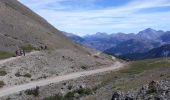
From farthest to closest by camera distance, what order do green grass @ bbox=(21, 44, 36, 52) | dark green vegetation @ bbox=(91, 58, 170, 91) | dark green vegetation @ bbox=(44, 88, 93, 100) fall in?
green grass @ bbox=(21, 44, 36, 52)
dark green vegetation @ bbox=(44, 88, 93, 100)
dark green vegetation @ bbox=(91, 58, 170, 91)

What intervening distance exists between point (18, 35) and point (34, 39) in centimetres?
658

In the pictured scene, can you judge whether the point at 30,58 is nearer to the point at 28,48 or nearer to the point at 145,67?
the point at 145,67

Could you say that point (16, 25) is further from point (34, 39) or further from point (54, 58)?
point (54, 58)

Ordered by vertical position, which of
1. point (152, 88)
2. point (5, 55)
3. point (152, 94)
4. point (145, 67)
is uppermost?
point (5, 55)

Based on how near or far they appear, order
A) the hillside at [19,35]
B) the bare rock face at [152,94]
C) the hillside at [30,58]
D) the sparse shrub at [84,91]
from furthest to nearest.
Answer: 1. the hillside at [19,35]
2. the hillside at [30,58]
3. the sparse shrub at [84,91]
4. the bare rock face at [152,94]

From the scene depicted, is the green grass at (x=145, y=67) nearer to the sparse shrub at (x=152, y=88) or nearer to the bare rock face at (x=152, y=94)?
the bare rock face at (x=152, y=94)

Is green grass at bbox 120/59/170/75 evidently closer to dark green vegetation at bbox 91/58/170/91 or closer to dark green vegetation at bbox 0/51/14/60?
dark green vegetation at bbox 91/58/170/91

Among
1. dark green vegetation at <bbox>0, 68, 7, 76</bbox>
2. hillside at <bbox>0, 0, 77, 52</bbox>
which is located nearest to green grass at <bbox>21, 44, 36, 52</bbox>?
hillside at <bbox>0, 0, 77, 52</bbox>

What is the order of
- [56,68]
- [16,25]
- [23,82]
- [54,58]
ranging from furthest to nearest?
[16,25], [54,58], [56,68], [23,82]

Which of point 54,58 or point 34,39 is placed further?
point 34,39

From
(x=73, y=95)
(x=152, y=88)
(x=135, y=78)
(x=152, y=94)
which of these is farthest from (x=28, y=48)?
(x=152, y=94)

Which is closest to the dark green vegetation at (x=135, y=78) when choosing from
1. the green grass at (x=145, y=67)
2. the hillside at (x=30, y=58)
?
the green grass at (x=145, y=67)

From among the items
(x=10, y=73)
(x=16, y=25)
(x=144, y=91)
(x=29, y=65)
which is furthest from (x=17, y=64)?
(x=16, y=25)

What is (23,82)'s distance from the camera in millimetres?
85438
